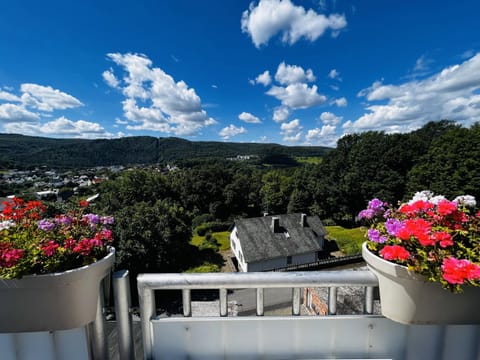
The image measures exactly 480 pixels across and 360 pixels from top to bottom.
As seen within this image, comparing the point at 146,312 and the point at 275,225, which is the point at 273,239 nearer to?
the point at 275,225

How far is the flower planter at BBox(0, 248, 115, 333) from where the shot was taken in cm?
90

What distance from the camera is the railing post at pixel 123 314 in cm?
104

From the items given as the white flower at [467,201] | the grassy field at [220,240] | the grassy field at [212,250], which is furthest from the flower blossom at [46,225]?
the grassy field at [220,240]

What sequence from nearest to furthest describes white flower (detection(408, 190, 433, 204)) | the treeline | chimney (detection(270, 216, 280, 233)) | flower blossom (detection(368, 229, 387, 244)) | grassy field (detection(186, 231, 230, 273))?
flower blossom (detection(368, 229, 387, 244))
white flower (detection(408, 190, 433, 204))
the treeline
grassy field (detection(186, 231, 230, 273))
chimney (detection(270, 216, 280, 233))

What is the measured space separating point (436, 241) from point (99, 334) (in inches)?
62.1

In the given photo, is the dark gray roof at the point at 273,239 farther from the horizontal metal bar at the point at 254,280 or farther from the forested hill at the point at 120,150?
the forested hill at the point at 120,150

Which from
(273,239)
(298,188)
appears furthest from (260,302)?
(298,188)

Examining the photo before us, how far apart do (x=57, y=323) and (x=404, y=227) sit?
5.03 feet

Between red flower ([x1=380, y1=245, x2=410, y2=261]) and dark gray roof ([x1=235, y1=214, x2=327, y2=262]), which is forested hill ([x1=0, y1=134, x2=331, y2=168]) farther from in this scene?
red flower ([x1=380, y1=245, x2=410, y2=261])

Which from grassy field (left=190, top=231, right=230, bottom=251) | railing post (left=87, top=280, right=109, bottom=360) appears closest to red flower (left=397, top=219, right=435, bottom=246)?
railing post (left=87, top=280, right=109, bottom=360)

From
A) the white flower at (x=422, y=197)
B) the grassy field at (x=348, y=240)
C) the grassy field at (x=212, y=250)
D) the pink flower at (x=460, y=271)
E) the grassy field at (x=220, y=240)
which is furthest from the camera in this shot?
the grassy field at (x=220, y=240)

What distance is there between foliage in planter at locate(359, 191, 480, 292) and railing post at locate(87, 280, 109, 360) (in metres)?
1.30

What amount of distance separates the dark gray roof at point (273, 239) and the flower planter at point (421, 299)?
35.5 ft

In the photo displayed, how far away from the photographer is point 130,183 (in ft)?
71.8
